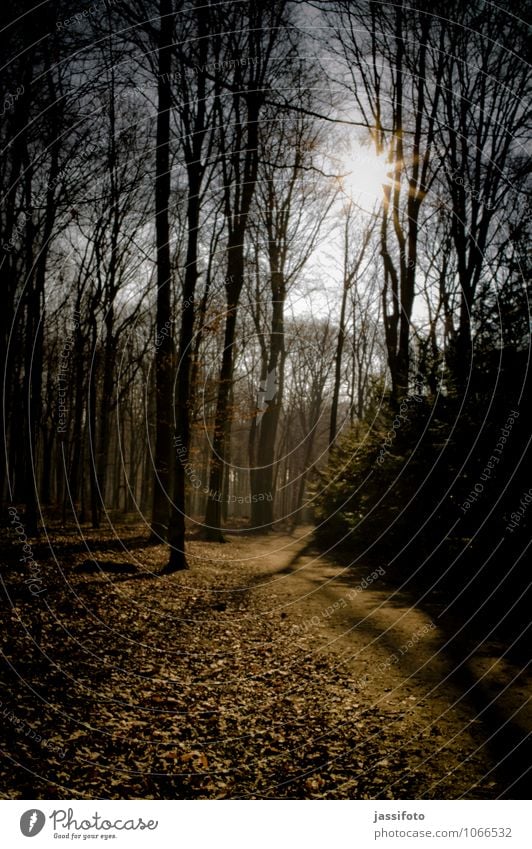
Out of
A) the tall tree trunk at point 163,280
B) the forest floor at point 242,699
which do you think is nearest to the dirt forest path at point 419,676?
the forest floor at point 242,699

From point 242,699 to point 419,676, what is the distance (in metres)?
2.30

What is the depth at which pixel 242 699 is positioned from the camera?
20.8ft

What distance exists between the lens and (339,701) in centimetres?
629

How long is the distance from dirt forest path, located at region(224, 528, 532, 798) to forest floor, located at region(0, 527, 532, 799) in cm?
3

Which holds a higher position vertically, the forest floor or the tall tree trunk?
the tall tree trunk

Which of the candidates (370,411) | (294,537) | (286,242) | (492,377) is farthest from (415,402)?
(286,242)

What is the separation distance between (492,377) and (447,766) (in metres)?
6.87

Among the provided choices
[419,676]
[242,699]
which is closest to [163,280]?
[242,699]

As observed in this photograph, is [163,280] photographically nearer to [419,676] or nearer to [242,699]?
[242,699]

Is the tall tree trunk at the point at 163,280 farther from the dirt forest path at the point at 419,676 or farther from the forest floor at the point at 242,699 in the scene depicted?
the dirt forest path at the point at 419,676

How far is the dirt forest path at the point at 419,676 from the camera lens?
4.84 meters

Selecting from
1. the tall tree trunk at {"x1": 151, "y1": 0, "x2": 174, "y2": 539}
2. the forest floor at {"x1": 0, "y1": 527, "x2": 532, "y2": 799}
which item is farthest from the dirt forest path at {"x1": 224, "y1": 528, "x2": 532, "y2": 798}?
the tall tree trunk at {"x1": 151, "y1": 0, "x2": 174, "y2": 539}

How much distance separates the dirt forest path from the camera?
484 centimetres

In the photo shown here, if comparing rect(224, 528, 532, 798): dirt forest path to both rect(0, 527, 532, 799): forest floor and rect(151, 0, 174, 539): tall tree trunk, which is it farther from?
rect(151, 0, 174, 539): tall tree trunk
